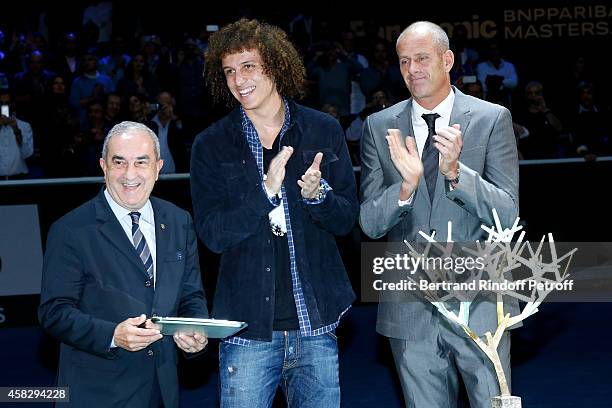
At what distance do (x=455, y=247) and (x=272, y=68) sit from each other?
100 cm

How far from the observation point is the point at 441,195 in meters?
4.51

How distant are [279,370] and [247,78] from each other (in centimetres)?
114

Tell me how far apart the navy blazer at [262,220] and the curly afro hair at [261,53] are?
0.38ft

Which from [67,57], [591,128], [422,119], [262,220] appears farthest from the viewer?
[67,57]

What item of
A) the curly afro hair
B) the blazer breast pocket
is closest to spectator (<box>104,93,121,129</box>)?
the curly afro hair

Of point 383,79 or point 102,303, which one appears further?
point 383,79

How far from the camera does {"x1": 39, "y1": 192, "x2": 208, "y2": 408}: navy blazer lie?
392 cm

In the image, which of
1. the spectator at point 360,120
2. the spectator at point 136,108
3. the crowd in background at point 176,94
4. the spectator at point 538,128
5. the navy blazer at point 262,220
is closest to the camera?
the navy blazer at point 262,220

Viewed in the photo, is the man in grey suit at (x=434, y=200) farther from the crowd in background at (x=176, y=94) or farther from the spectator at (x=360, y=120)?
the spectator at (x=360, y=120)

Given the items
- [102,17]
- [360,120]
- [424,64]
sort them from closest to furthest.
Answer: [424,64] → [360,120] → [102,17]

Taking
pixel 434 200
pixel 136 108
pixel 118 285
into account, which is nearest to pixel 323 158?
pixel 434 200

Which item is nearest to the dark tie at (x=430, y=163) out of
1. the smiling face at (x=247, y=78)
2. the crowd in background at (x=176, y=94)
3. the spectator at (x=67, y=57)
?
the smiling face at (x=247, y=78)

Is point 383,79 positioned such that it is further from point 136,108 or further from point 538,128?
point 136,108

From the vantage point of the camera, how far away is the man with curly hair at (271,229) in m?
4.36
